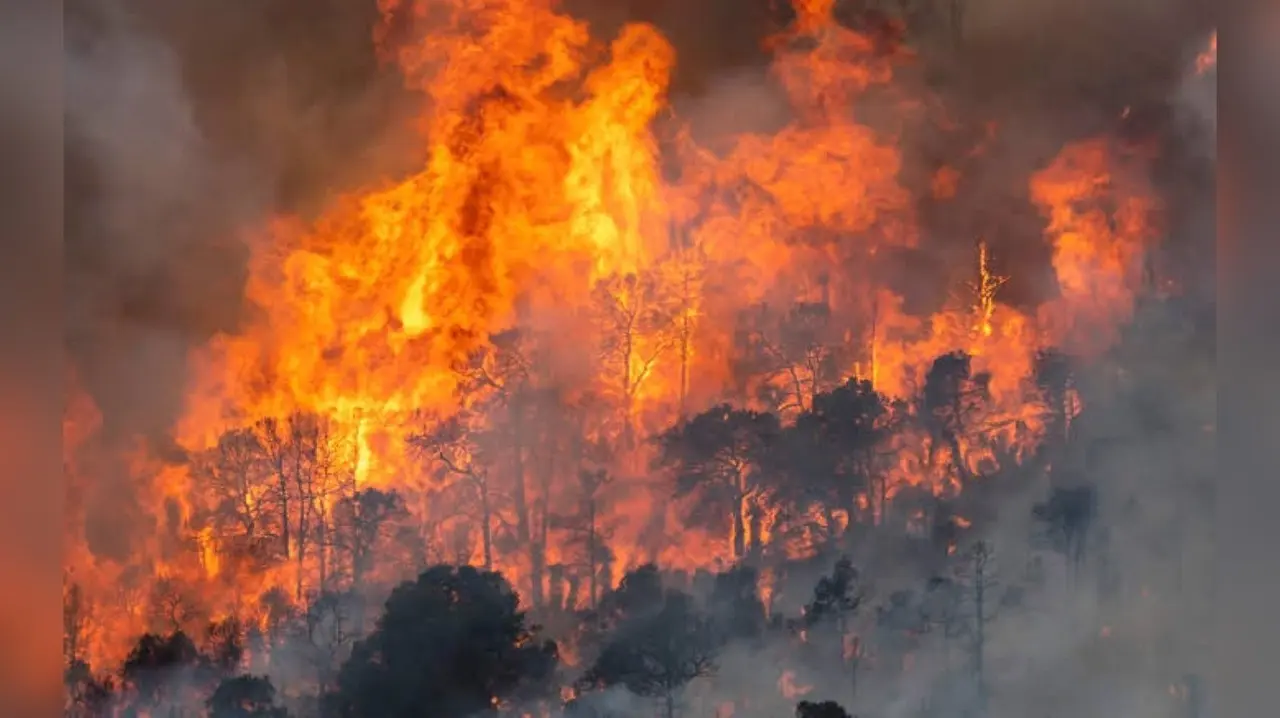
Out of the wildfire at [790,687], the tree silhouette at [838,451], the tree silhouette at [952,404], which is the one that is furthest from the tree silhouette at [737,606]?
the tree silhouette at [952,404]

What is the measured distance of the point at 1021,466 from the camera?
2648 millimetres

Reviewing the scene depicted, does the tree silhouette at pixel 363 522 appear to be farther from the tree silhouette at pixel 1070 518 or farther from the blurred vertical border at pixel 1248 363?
the blurred vertical border at pixel 1248 363

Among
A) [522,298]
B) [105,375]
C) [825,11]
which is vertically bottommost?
[105,375]

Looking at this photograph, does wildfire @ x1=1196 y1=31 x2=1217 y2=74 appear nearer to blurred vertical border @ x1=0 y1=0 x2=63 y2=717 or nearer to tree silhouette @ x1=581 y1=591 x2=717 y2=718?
tree silhouette @ x1=581 y1=591 x2=717 y2=718

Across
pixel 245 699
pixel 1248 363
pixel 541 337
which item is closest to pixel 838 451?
pixel 541 337

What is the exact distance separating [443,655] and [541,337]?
88 centimetres

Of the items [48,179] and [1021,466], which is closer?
[48,179]

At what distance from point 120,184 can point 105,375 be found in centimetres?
51

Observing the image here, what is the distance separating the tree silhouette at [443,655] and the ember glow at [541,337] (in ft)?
0.27

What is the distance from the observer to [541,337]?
2.54 metres

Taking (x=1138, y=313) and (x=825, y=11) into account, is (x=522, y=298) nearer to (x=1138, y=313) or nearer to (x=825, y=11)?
(x=825, y=11)

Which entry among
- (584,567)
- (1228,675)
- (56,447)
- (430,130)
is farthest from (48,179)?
(1228,675)

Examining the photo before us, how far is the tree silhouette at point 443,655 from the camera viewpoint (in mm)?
2467

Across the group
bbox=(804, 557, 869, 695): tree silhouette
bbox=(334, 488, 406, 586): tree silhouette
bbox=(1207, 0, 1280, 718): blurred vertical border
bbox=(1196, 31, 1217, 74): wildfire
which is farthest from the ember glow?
bbox=(1196, 31, 1217, 74): wildfire
